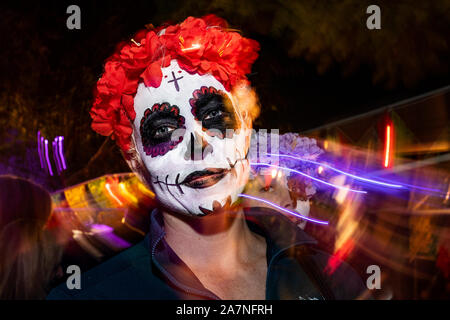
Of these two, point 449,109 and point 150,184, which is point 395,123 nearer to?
point 449,109

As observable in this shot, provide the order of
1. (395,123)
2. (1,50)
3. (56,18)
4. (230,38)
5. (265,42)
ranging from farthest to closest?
(1,50) < (56,18) < (395,123) < (265,42) < (230,38)

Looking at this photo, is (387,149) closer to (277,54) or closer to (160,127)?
(277,54)

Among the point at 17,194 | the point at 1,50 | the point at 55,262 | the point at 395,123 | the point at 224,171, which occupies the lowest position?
the point at 55,262

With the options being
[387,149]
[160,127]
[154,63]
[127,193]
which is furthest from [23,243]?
[387,149]

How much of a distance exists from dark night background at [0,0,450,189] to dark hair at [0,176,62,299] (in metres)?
0.41

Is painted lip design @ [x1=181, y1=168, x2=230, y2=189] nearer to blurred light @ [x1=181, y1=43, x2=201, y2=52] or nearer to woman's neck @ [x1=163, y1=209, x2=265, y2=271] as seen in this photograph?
woman's neck @ [x1=163, y1=209, x2=265, y2=271]

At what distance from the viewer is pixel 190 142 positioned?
1586 mm

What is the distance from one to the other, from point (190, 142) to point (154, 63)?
0.35 m

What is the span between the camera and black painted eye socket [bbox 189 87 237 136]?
5.22 feet

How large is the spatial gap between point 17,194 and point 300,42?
193 cm

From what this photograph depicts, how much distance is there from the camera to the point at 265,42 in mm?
2287

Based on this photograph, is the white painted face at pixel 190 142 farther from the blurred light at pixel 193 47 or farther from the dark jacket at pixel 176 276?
the dark jacket at pixel 176 276

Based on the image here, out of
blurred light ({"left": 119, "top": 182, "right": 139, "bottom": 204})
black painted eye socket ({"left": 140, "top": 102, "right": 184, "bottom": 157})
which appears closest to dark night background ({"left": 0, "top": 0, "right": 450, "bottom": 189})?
blurred light ({"left": 119, "top": 182, "right": 139, "bottom": 204})

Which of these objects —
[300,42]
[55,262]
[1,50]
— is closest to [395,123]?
[300,42]
